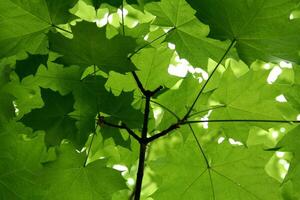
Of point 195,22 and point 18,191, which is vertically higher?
point 195,22

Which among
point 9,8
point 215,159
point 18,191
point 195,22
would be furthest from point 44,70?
point 215,159

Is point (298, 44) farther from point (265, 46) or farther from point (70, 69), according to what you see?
point (70, 69)

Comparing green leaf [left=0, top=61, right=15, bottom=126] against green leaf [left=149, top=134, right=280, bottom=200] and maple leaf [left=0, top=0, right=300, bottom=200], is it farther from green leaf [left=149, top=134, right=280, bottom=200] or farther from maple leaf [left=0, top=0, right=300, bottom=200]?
green leaf [left=149, top=134, right=280, bottom=200]

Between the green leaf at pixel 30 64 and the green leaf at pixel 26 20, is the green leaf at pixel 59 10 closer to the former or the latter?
the green leaf at pixel 26 20

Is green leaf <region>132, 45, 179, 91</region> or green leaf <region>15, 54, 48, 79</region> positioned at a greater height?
green leaf <region>132, 45, 179, 91</region>

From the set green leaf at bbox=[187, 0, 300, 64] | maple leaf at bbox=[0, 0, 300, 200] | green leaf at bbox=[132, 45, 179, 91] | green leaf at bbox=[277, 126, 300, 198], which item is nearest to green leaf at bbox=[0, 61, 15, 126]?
maple leaf at bbox=[0, 0, 300, 200]

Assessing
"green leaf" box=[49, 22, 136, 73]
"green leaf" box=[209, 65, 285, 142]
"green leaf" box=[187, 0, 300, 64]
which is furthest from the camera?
"green leaf" box=[209, 65, 285, 142]
